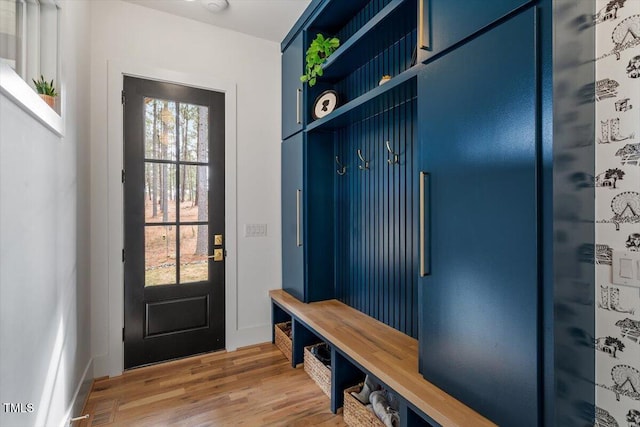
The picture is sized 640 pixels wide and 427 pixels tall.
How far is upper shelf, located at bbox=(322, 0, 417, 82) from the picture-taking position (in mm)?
1568

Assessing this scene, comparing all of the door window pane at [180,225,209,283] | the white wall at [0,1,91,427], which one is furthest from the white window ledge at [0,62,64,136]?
the door window pane at [180,225,209,283]

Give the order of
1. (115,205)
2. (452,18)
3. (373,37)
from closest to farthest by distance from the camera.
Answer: (452,18) < (373,37) < (115,205)

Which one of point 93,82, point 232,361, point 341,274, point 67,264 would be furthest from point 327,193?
point 93,82

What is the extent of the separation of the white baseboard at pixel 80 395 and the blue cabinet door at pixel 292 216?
155 centimetres

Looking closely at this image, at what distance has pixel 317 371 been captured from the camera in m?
2.20

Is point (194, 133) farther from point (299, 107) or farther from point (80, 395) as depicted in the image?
point (80, 395)

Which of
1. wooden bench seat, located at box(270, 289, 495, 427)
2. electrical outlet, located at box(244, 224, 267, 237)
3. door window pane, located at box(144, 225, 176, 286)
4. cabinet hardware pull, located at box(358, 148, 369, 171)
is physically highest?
cabinet hardware pull, located at box(358, 148, 369, 171)

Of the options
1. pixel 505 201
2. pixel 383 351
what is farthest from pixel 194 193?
pixel 505 201

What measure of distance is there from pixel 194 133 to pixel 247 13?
109 cm

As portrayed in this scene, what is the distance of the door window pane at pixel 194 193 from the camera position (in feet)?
8.36

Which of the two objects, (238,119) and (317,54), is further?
(238,119)

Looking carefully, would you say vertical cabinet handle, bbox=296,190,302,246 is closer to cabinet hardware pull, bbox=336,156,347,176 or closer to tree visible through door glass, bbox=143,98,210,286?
cabinet hardware pull, bbox=336,156,347,176

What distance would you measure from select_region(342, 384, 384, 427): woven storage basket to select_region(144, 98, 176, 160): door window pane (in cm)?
222

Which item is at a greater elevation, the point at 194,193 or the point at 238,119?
the point at 238,119
